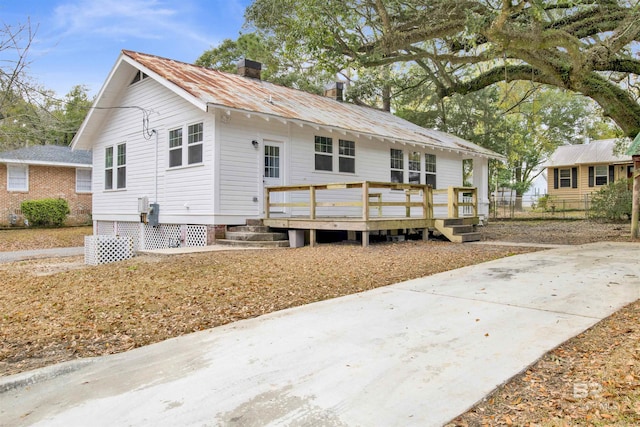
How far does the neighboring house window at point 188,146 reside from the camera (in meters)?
11.8

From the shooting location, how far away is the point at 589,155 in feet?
93.7

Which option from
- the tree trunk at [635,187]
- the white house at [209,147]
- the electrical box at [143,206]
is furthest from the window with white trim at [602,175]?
the electrical box at [143,206]

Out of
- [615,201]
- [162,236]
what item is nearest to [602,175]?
[615,201]

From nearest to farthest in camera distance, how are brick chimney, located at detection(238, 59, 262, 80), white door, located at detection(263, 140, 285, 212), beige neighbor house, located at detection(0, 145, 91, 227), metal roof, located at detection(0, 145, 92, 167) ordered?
white door, located at detection(263, 140, 285, 212) → brick chimney, located at detection(238, 59, 262, 80) → metal roof, located at detection(0, 145, 92, 167) → beige neighbor house, located at detection(0, 145, 91, 227)

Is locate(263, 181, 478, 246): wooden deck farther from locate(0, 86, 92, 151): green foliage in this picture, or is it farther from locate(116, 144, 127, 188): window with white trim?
locate(116, 144, 127, 188): window with white trim

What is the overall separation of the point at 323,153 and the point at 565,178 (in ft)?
77.6

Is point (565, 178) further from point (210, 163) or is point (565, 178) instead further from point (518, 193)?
point (210, 163)

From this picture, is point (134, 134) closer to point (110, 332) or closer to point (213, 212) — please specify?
point (213, 212)

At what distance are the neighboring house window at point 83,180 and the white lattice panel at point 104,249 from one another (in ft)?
50.7

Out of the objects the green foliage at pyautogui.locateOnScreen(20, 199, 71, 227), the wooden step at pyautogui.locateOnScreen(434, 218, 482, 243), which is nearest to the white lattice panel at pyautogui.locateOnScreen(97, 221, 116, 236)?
the green foliage at pyautogui.locateOnScreen(20, 199, 71, 227)

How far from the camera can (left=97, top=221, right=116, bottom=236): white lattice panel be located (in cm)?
1582

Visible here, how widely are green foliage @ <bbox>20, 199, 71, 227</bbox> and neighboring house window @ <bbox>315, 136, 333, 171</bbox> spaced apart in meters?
14.0

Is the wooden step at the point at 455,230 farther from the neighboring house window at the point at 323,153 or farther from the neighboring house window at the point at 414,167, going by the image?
the neighboring house window at the point at 414,167

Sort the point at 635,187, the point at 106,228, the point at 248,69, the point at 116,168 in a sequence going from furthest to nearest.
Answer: the point at 106,228 → the point at 248,69 → the point at 116,168 → the point at 635,187
